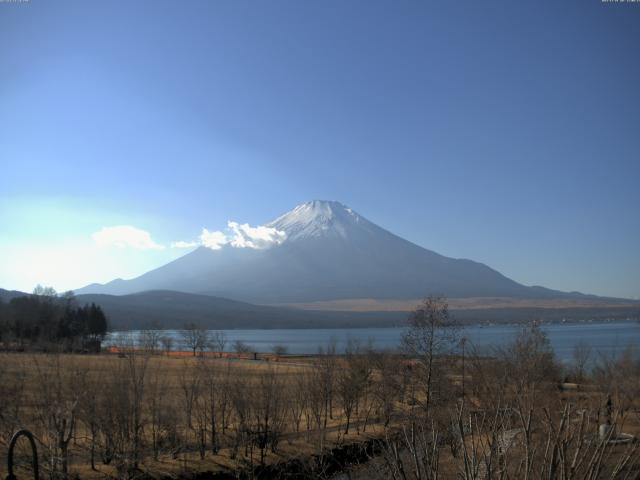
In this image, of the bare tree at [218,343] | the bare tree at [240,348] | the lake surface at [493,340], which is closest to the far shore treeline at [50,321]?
the lake surface at [493,340]

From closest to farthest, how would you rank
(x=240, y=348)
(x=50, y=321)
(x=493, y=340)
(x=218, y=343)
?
(x=50, y=321)
(x=493, y=340)
(x=240, y=348)
(x=218, y=343)

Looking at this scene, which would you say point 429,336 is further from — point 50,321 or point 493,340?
point 50,321

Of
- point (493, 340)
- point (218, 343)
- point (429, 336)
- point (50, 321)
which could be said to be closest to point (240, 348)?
point (50, 321)

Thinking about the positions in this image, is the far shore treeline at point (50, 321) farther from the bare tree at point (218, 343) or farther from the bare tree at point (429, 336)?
the bare tree at point (429, 336)

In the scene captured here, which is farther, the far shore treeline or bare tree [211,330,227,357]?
bare tree [211,330,227,357]

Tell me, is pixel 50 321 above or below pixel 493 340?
above

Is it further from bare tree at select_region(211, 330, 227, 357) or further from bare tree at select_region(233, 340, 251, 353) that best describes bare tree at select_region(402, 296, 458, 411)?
bare tree at select_region(233, 340, 251, 353)

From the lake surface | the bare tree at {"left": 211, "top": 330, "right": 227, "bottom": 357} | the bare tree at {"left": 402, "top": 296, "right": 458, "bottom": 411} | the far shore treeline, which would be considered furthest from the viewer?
the bare tree at {"left": 211, "top": 330, "right": 227, "bottom": 357}

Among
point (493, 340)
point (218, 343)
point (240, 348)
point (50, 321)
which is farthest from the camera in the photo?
point (218, 343)

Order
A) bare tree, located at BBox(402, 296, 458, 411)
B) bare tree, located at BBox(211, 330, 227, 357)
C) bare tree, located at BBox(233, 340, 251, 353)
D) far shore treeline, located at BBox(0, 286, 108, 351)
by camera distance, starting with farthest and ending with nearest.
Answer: bare tree, located at BBox(211, 330, 227, 357), bare tree, located at BBox(233, 340, 251, 353), far shore treeline, located at BBox(0, 286, 108, 351), bare tree, located at BBox(402, 296, 458, 411)

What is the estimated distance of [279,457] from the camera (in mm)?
21516

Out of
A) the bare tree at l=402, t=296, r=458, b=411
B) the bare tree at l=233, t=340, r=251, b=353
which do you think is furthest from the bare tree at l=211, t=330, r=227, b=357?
the bare tree at l=402, t=296, r=458, b=411

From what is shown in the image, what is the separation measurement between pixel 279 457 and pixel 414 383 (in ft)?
35.4

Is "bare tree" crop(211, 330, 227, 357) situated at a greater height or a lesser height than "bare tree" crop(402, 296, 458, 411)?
lesser
